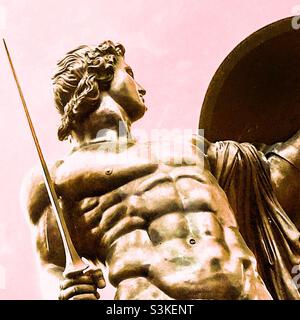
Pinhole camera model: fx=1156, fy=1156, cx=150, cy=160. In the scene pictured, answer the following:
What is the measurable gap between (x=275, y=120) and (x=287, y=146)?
25cm

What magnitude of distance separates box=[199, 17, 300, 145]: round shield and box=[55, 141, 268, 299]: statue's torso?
1.65ft

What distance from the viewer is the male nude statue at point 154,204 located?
3.54 metres

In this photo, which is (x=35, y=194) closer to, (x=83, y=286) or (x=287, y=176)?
(x=83, y=286)

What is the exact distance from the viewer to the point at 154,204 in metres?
3.71

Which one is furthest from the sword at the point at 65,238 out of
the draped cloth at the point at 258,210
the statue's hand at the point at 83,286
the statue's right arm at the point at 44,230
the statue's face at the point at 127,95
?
the draped cloth at the point at 258,210

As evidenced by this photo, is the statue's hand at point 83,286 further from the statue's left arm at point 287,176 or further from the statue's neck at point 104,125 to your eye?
the statue's left arm at point 287,176

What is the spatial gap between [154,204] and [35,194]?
0.48 meters

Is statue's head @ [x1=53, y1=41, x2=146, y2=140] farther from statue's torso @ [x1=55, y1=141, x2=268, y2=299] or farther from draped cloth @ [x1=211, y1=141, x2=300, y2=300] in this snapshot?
draped cloth @ [x1=211, y1=141, x2=300, y2=300]

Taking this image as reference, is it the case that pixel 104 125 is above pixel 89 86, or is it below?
A: below

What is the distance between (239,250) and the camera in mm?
3635

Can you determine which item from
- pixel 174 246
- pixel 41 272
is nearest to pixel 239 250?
pixel 174 246

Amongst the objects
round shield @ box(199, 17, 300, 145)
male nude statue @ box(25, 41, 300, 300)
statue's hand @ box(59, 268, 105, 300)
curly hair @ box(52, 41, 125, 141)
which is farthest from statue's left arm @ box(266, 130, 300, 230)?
statue's hand @ box(59, 268, 105, 300)

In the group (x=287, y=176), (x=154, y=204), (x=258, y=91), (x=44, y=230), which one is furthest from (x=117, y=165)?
(x=258, y=91)

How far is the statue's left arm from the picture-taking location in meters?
4.15
